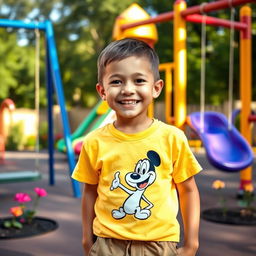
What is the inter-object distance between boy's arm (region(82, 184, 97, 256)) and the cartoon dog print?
0.45 feet

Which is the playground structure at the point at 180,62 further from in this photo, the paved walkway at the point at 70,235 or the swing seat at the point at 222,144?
the paved walkway at the point at 70,235

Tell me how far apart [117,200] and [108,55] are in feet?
1.58

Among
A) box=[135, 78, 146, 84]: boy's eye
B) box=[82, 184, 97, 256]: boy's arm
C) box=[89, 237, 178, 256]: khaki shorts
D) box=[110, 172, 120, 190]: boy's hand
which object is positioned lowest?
box=[89, 237, 178, 256]: khaki shorts

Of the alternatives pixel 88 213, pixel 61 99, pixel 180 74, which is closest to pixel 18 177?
pixel 61 99

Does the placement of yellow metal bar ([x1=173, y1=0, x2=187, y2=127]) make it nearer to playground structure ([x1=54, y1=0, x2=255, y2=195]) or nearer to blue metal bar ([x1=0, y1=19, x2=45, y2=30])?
playground structure ([x1=54, y1=0, x2=255, y2=195])

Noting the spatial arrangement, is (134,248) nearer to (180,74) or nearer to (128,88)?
(128,88)

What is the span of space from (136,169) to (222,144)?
180 inches

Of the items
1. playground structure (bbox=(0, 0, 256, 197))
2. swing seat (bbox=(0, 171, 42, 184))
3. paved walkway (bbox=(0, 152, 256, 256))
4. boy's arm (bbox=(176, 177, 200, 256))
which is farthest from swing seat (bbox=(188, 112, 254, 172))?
boy's arm (bbox=(176, 177, 200, 256))

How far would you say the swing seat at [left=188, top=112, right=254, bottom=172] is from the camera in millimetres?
5035

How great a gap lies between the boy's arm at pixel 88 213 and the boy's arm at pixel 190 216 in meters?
0.31

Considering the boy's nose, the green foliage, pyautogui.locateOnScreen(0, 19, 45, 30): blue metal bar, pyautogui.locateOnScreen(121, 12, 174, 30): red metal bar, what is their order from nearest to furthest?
the boy's nose
pyautogui.locateOnScreen(0, 19, 45, 30): blue metal bar
pyautogui.locateOnScreen(121, 12, 174, 30): red metal bar
the green foliage

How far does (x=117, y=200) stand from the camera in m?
1.49

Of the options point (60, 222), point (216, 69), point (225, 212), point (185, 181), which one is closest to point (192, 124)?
point (225, 212)

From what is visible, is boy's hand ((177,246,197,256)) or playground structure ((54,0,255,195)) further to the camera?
playground structure ((54,0,255,195))
